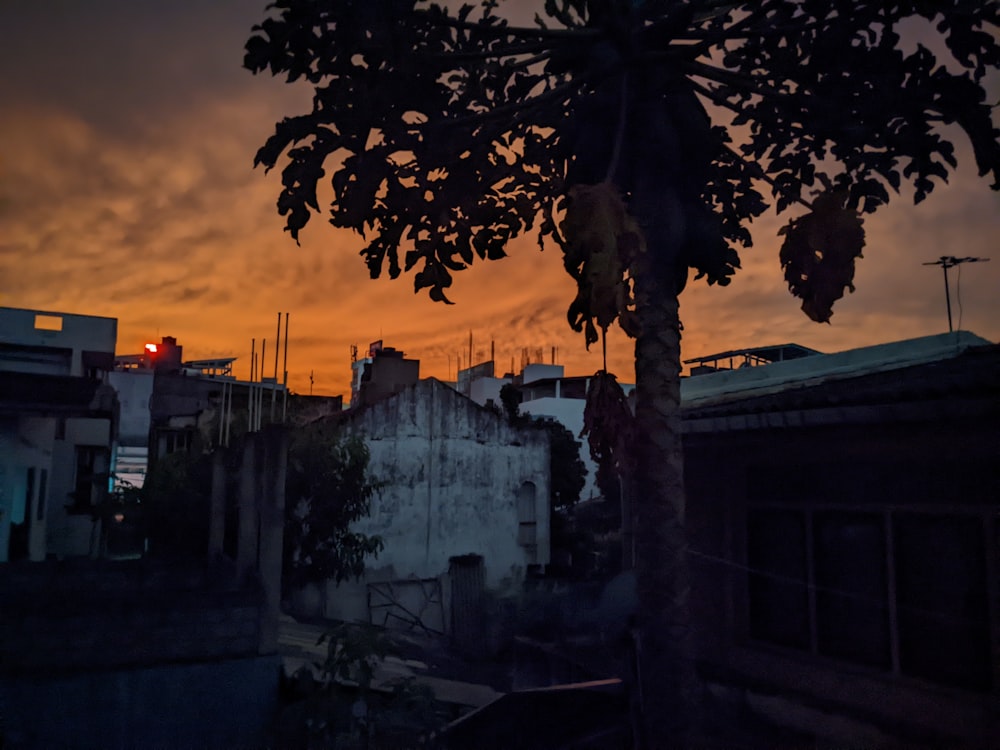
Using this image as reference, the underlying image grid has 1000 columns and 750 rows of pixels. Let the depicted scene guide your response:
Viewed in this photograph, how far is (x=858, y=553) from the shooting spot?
6.07 m

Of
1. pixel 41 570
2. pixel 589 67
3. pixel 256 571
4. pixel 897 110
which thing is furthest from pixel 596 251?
pixel 41 570

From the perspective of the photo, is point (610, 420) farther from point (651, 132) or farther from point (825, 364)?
point (825, 364)

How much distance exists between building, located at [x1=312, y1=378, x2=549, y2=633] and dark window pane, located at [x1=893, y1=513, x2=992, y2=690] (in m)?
18.4

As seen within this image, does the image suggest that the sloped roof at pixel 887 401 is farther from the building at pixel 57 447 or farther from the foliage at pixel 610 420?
the building at pixel 57 447

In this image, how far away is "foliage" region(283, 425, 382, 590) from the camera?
16.5 meters

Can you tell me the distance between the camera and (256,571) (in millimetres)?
8328

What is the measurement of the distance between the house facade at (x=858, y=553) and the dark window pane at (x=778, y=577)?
0.01 metres

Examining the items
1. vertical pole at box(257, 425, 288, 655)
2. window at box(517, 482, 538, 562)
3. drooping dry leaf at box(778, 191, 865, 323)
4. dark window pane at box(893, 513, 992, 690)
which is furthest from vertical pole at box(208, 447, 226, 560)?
window at box(517, 482, 538, 562)

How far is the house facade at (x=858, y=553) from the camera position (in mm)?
5309

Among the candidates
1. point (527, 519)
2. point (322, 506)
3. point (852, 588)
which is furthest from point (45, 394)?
point (527, 519)

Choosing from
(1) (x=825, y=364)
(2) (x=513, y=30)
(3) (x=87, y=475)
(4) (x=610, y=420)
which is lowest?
(3) (x=87, y=475)

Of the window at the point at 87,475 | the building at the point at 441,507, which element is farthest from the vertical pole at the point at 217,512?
the window at the point at 87,475

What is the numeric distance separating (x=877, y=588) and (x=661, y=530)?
2.11 m

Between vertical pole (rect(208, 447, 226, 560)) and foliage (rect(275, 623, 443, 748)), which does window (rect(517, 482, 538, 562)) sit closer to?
vertical pole (rect(208, 447, 226, 560))
